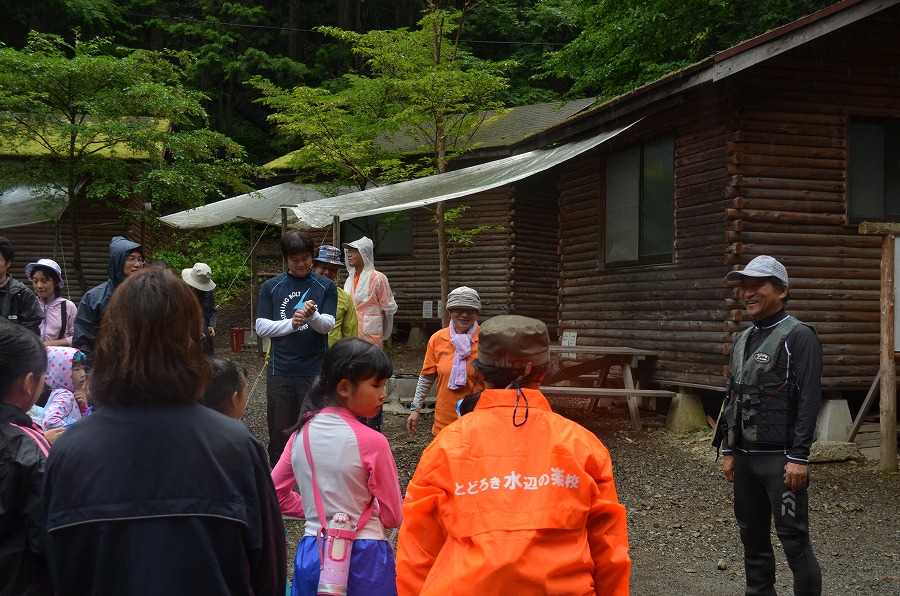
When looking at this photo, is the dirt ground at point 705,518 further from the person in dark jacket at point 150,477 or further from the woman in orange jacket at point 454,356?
the person in dark jacket at point 150,477

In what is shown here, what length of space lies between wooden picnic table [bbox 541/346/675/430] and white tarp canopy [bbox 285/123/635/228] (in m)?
2.45

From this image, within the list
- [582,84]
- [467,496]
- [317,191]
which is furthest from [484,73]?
[467,496]

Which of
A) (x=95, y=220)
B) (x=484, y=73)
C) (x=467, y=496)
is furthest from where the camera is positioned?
(x=95, y=220)

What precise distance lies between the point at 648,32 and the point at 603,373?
8175mm

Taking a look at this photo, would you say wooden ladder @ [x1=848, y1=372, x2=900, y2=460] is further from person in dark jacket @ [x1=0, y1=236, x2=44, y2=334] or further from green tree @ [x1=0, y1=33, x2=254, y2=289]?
green tree @ [x1=0, y1=33, x2=254, y2=289]

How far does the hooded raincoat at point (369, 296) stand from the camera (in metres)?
8.70

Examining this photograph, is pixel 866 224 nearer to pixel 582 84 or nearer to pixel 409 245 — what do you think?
pixel 582 84

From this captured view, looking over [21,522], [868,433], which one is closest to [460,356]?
[21,522]

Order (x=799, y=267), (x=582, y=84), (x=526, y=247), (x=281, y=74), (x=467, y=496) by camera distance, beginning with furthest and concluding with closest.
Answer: (x=281, y=74), (x=526, y=247), (x=582, y=84), (x=799, y=267), (x=467, y=496)

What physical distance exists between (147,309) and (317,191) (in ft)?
54.1

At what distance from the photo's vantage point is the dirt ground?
18.5 feet

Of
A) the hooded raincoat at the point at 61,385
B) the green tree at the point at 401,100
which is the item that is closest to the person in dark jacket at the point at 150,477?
the hooded raincoat at the point at 61,385

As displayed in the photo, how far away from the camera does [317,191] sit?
18156 mm

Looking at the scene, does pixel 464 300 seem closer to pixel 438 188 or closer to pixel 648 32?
pixel 438 188
